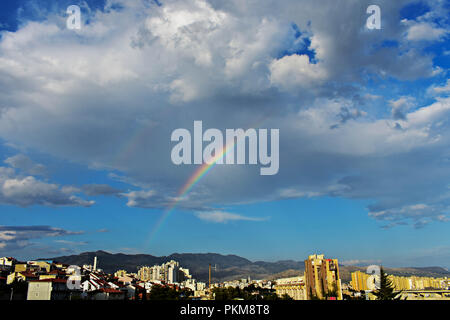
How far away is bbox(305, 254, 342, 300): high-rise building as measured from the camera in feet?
480

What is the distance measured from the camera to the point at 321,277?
15300 cm

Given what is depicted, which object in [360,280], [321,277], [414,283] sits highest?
[321,277]

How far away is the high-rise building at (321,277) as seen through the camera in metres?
146

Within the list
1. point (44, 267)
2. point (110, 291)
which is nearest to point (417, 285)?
point (110, 291)

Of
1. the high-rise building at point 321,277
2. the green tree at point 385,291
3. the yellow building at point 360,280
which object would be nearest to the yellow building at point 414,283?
the yellow building at point 360,280
